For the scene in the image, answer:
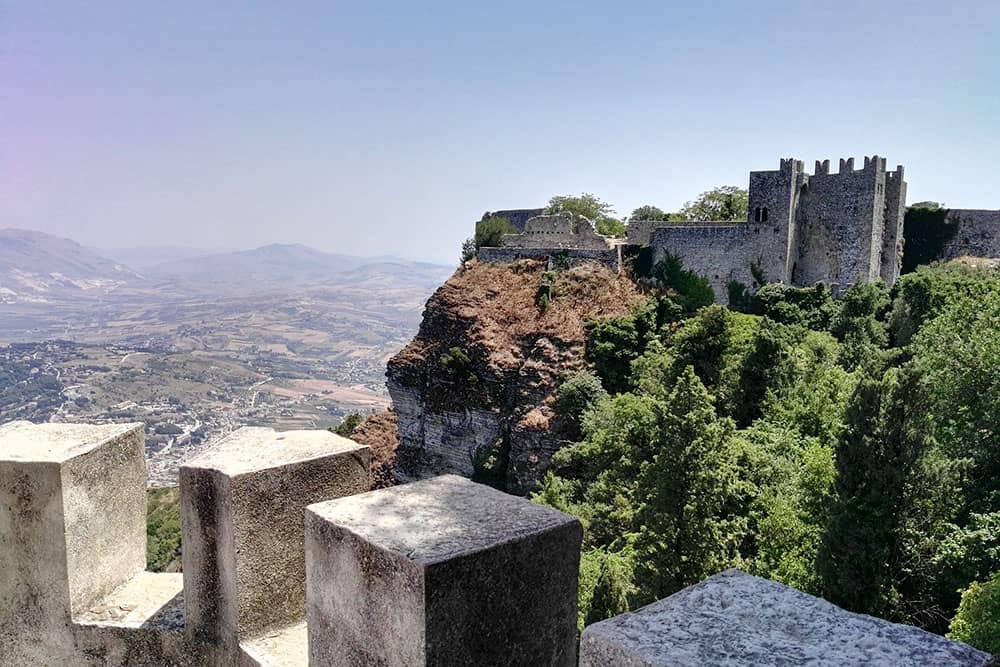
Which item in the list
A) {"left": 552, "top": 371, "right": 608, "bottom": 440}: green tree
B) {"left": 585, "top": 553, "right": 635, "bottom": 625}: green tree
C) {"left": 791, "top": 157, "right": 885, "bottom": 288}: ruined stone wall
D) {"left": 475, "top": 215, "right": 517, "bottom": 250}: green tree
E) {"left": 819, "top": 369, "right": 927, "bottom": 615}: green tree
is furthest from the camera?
{"left": 475, "top": 215, "right": 517, "bottom": 250}: green tree

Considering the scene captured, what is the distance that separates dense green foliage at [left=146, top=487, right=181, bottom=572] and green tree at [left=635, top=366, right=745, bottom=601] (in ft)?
53.8

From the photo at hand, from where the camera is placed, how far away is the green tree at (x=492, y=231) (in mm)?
40938

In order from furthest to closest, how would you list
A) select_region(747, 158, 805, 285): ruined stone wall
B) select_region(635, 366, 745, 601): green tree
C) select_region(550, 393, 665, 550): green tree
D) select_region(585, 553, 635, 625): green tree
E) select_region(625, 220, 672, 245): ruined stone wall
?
1. select_region(625, 220, 672, 245): ruined stone wall
2. select_region(747, 158, 805, 285): ruined stone wall
3. select_region(550, 393, 665, 550): green tree
4. select_region(635, 366, 745, 601): green tree
5. select_region(585, 553, 635, 625): green tree

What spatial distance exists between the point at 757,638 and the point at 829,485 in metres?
12.9

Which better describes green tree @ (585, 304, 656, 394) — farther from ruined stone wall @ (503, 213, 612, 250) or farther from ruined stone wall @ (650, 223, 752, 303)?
ruined stone wall @ (503, 213, 612, 250)

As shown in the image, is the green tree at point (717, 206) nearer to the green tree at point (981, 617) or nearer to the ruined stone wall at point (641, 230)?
the ruined stone wall at point (641, 230)

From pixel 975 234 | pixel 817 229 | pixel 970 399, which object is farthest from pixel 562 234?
pixel 970 399

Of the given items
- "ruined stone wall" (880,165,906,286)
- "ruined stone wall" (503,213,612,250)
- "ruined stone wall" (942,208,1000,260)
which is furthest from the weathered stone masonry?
"ruined stone wall" (503,213,612,250)

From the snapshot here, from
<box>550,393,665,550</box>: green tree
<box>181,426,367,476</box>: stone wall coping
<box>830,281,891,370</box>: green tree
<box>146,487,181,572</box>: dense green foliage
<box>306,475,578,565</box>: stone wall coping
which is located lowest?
<box>146,487,181,572</box>: dense green foliage

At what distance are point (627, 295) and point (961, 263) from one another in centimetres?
1454

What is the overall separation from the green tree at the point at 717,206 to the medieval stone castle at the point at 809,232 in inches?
499

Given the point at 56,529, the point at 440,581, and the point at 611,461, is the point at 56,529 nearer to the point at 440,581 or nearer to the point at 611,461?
the point at 440,581

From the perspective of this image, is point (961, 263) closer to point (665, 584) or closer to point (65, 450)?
point (665, 584)

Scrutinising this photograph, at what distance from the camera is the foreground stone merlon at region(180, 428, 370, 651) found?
119 inches
